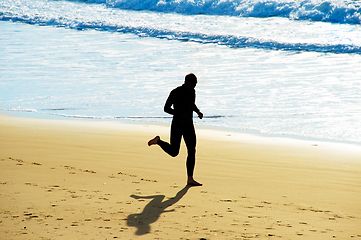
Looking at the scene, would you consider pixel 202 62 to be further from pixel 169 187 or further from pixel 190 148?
pixel 169 187

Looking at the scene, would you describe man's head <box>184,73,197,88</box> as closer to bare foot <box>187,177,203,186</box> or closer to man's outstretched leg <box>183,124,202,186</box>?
man's outstretched leg <box>183,124,202,186</box>

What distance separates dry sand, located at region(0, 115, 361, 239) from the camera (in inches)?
166

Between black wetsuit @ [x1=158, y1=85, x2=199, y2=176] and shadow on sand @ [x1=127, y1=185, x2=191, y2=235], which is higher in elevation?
black wetsuit @ [x1=158, y1=85, x2=199, y2=176]

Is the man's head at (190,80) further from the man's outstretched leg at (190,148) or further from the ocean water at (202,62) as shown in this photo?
the ocean water at (202,62)

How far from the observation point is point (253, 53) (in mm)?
18016

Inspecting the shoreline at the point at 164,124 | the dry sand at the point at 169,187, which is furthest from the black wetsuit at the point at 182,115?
the shoreline at the point at 164,124

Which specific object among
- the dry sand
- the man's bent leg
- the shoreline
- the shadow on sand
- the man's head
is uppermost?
the man's head

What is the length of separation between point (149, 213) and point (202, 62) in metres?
12.1

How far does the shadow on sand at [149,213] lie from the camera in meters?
4.26

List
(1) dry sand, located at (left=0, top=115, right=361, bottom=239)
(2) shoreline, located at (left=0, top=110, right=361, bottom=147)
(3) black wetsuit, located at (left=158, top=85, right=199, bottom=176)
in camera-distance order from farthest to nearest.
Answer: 1. (2) shoreline, located at (left=0, top=110, right=361, bottom=147)
2. (3) black wetsuit, located at (left=158, top=85, right=199, bottom=176)
3. (1) dry sand, located at (left=0, top=115, right=361, bottom=239)

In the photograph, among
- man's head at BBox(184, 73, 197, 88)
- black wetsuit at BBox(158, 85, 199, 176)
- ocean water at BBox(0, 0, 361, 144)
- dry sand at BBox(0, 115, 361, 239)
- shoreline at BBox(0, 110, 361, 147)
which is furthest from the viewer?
ocean water at BBox(0, 0, 361, 144)

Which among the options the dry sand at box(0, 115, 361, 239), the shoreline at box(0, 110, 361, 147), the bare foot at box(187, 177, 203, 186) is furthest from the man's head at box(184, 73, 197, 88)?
the shoreline at box(0, 110, 361, 147)

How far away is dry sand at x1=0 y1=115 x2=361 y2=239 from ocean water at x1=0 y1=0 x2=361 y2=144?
162cm

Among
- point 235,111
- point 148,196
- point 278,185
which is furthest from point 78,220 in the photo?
point 235,111
